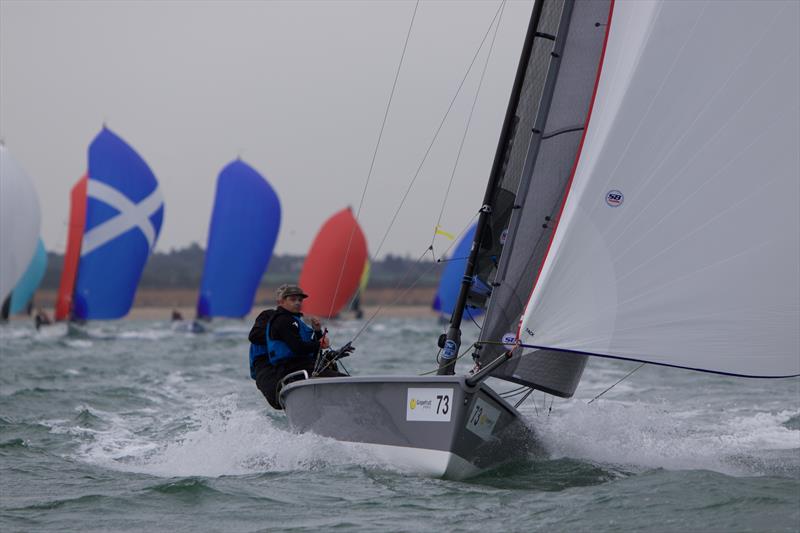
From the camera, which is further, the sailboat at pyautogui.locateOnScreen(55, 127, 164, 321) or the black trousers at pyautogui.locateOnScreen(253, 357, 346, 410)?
the sailboat at pyautogui.locateOnScreen(55, 127, 164, 321)

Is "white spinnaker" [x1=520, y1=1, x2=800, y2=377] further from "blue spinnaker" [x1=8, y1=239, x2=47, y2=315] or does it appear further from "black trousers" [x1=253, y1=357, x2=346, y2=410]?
"blue spinnaker" [x1=8, y1=239, x2=47, y2=315]

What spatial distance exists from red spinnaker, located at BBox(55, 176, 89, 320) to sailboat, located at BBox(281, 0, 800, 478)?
766 inches

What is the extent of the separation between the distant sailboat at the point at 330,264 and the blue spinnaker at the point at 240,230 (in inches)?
140

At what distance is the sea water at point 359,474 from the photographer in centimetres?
461

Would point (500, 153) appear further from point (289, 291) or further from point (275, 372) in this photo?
point (275, 372)

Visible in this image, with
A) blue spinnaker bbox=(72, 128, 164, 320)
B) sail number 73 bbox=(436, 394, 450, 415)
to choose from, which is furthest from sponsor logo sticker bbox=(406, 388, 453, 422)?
blue spinnaker bbox=(72, 128, 164, 320)

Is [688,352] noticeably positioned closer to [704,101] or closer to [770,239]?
[770,239]

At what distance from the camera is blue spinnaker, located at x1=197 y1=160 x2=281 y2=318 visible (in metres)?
26.0

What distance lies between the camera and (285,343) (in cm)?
670

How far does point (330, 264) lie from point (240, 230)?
541 centimetres

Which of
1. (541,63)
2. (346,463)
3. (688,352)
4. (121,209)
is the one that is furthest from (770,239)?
(121,209)

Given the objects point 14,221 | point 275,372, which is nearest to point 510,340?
point 275,372

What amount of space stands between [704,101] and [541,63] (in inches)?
47.5

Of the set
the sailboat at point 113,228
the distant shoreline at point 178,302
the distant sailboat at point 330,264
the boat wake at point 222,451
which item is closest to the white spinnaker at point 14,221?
the boat wake at point 222,451
